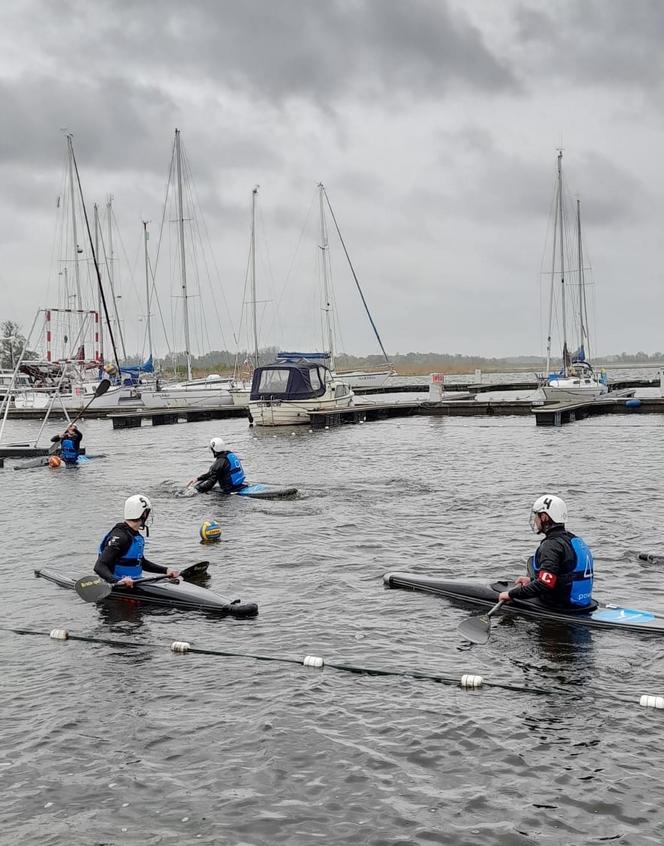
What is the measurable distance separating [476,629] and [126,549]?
217 inches

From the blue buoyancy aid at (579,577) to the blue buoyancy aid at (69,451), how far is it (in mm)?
21980

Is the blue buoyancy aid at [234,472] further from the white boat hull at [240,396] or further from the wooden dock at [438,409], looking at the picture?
the white boat hull at [240,396]

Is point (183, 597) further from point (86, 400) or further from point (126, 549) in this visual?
point (86, 400)

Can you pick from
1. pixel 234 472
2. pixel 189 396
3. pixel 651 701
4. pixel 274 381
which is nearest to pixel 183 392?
pixel 189 396

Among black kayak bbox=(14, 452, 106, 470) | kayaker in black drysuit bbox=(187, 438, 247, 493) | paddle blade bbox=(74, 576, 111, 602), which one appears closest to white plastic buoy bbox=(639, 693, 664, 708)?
paddle blade bbox=(74, 576, 111, 602)

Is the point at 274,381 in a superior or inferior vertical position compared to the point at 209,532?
superior

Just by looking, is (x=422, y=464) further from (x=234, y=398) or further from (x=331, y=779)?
(x=234, y=398)

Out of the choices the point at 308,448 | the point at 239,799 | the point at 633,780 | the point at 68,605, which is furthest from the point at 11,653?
the point at 308,448

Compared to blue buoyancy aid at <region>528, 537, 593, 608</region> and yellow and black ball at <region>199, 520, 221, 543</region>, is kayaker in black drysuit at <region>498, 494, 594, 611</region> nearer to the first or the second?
blue buoyancy aid at <region>528, 537, 593, 608</region>

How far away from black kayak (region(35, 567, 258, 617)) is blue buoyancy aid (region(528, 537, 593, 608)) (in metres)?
4.32

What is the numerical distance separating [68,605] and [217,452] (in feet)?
29.7

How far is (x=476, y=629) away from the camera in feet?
35.0

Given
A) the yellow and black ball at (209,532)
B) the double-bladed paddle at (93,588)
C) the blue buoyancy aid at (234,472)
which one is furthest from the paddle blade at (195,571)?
the blue buoyancy aid at (234,472)

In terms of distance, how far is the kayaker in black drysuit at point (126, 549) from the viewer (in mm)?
12531
